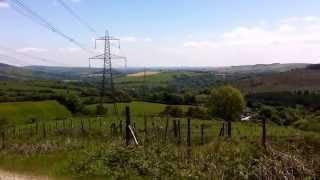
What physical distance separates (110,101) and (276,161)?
85747 millimetres

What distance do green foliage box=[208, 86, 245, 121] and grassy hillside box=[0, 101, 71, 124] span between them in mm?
27633

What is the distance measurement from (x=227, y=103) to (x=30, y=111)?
37.1 metres

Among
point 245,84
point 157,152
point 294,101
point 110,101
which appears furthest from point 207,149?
point 245,84

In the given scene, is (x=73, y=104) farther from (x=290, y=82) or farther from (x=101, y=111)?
(x=290, y=82)

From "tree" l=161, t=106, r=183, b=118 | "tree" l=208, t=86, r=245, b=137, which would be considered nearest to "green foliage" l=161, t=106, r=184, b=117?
"tree" l=161, t=106, r=183, b=118

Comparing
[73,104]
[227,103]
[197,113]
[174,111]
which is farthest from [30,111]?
[227,103]

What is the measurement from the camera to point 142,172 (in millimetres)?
16234

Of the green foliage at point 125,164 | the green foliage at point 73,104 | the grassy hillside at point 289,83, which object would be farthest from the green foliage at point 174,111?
the green foliage at point 125,164

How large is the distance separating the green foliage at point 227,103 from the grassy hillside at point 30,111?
2763cm

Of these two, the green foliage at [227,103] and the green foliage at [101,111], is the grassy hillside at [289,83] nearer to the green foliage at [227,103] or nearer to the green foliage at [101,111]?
the green foliage at [227,103]

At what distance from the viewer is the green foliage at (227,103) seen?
96438 millimetres

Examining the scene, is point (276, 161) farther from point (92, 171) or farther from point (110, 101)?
point (110, 101)

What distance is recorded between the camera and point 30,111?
85.1 meters

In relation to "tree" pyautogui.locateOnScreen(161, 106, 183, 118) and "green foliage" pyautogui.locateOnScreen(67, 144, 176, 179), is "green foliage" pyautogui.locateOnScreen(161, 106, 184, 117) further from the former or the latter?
"green foliage" pyautogui.locateOnScreen(67, 144, 176, 179)
